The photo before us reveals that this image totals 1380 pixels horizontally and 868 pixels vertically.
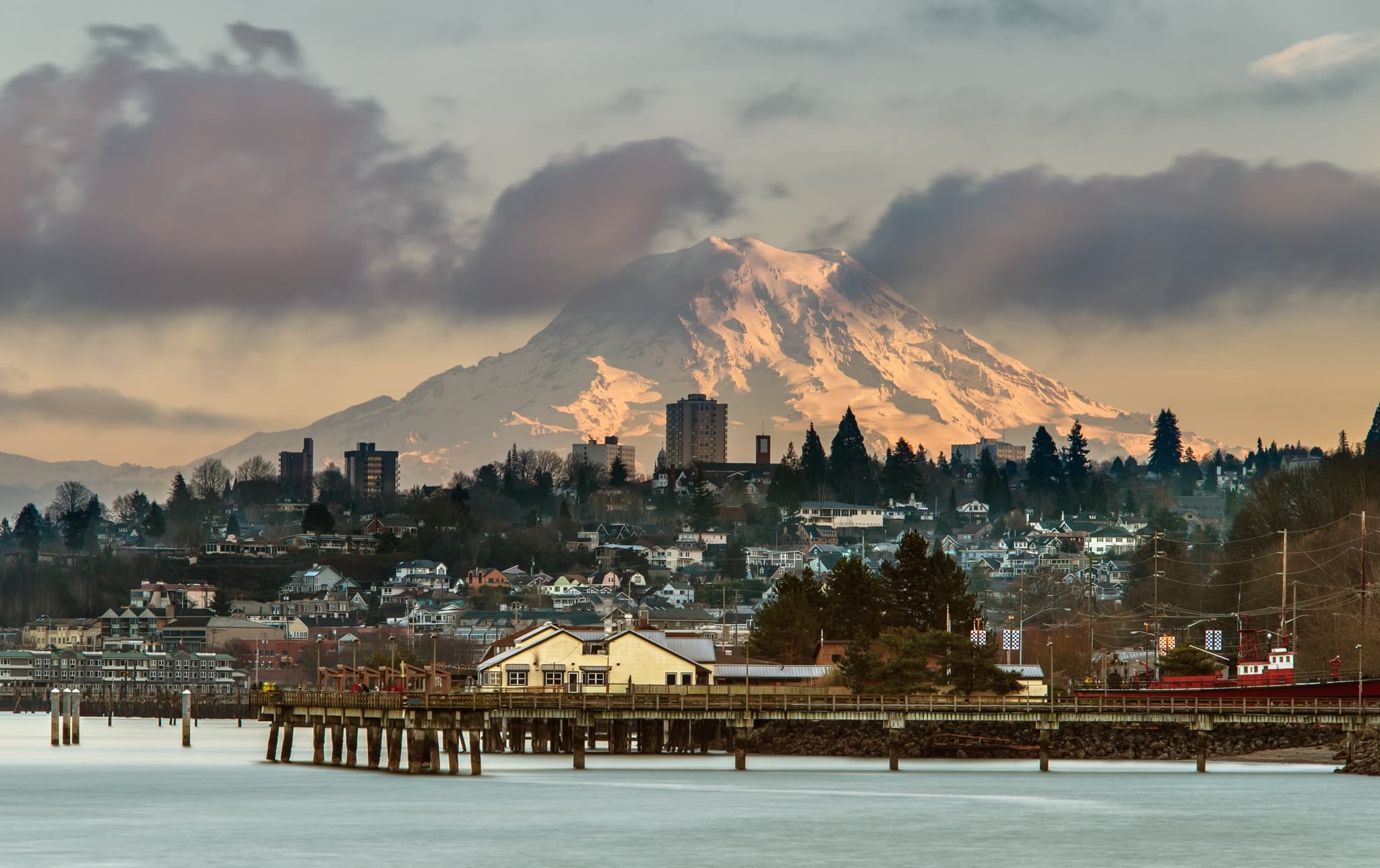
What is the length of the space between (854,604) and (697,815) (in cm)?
7420

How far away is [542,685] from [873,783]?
31921 millimetres

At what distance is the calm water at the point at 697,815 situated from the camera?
219 ft

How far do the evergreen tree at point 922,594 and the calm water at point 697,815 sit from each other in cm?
3577

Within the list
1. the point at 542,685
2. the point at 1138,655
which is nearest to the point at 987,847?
the point at 542,685

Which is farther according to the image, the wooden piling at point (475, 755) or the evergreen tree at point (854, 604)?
the evergreen tree at point (854, 604)

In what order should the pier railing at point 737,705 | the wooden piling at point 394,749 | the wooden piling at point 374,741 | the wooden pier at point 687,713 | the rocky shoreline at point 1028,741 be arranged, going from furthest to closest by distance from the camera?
the rocky shoreline at point 1028,741 → the pier railing at point 737,705 → the wooden piling at point 394,749 → the wooden piling at point 374,741 → the wooden pier at point 687,713

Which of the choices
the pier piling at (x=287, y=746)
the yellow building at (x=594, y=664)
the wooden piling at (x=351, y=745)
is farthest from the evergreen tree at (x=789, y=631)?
the wooden piling at (x=351, y=745)

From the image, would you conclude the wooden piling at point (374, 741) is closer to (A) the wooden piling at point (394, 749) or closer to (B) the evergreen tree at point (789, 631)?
(A) the wooden piling at point (394, 749)

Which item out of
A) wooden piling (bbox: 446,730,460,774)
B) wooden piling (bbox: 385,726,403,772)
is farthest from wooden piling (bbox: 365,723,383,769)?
wooden piling (bbox: 446,730,460,774)

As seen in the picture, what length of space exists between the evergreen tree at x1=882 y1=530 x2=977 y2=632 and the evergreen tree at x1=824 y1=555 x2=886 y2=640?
0.92 m

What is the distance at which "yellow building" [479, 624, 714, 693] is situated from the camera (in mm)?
124438

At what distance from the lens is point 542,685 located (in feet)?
404

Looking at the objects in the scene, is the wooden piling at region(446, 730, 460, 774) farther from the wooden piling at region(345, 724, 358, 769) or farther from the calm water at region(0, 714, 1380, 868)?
the wooden piling at region(345, 724, 358, 769)

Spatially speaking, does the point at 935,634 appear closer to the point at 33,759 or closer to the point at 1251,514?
the point at 33,759
